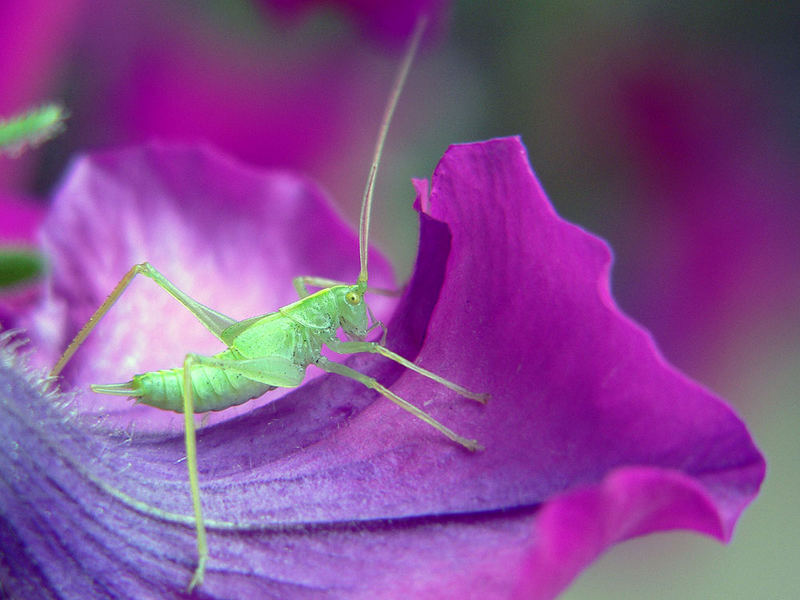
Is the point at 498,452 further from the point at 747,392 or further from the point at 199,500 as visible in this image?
the point at 747,392

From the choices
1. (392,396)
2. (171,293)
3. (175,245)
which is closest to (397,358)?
(392,396)

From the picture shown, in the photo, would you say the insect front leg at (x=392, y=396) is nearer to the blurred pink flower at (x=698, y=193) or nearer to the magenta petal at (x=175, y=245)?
the magenta petal at (x=175, y=245)

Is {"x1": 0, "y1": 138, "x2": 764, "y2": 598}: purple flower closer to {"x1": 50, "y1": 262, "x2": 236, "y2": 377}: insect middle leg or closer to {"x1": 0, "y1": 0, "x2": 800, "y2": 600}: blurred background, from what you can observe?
{"x1": 50, "y1": 262, "x2": 236, "y2": 377}: insect middle leg

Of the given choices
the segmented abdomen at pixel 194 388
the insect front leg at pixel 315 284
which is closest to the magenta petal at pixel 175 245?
the insect front leg at pixel 315 284

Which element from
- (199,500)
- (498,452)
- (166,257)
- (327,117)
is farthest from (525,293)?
(327,117)

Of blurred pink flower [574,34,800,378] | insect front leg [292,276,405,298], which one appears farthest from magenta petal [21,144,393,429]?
blurred pink flower [574,34,800,378]

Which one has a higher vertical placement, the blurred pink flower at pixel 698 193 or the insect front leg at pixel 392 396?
the blurred pink flower at pixel 698 193

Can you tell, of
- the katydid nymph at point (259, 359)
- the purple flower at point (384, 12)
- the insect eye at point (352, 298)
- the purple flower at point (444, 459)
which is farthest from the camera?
the purple flower at point (384, 12)

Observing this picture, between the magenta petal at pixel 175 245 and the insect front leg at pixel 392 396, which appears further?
the magenta petal at pixel 175 245
